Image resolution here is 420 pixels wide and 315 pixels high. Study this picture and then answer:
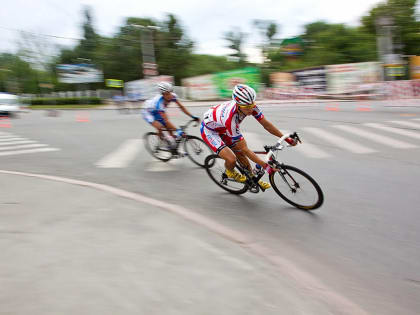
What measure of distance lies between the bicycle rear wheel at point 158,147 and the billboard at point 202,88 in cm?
3063

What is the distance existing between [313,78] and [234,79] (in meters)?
8.28

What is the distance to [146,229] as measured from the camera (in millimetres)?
3916

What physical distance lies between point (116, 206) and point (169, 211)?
2.48ft

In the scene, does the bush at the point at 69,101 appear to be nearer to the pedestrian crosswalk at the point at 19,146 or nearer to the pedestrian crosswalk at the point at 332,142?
the pedestrian crosswalk at the point at 19,146

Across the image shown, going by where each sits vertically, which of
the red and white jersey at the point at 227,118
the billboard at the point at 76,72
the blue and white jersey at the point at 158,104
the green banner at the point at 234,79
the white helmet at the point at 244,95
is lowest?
the red and white jersey at the point at 227,118

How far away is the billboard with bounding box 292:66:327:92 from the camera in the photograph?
32.9 metres

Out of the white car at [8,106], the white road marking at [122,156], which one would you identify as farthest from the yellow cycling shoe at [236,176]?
the white car at [8,106]

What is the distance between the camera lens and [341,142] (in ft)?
30.8

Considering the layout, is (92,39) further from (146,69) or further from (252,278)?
(252,278)

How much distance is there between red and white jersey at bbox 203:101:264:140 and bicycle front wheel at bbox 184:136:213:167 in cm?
207

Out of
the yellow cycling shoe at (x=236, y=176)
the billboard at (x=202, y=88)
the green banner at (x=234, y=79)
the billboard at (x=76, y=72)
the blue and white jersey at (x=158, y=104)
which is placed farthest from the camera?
the billboard at (x=76, y=72)

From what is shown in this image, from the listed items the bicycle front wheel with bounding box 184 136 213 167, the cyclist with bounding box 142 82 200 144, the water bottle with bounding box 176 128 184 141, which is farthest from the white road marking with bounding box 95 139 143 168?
the bicycle front wheel with bounding box 184 136 213 167

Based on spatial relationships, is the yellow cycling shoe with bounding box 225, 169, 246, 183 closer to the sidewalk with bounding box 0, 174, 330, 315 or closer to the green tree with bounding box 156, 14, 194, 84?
the sidewalk with bounding box 0, 174, 330, 315

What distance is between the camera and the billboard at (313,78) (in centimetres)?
3288
